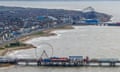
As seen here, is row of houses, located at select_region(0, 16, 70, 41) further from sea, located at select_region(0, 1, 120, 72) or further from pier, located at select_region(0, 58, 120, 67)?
pier, located at select_region(0, 58, 120, 67)

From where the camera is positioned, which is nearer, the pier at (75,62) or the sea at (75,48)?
the sea at (75,48)

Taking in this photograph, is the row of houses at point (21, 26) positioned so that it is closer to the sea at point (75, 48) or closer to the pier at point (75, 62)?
the sea at point (75, 48)

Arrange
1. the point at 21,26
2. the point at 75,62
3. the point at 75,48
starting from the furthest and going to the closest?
→ the point at 21,26
the point at 75,48
the point at 75,62

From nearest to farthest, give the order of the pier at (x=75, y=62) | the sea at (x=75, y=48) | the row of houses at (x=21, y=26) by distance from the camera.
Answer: the sea at (x=75, y=48) → the pier at (x=75, y=62) → the row of houses at (x=21, y=26)

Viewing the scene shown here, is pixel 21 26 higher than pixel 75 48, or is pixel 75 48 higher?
pixel 75 48

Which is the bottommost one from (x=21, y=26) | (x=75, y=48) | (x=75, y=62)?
(x=21, y=26)

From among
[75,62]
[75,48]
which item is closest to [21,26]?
[75,48]

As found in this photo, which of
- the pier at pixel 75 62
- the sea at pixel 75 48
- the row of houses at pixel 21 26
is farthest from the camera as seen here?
the row of houses at pixel 21 26

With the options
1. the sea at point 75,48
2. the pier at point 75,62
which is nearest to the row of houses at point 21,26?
the sea at point 75,48

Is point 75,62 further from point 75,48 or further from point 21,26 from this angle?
point 21,26

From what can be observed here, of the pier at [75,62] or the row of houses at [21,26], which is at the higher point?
the pier at [75,62]

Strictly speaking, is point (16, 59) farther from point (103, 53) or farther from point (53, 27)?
point (53, 27)

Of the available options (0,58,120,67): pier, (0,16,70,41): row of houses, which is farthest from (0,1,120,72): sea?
(0,16,70,41): row of houses
